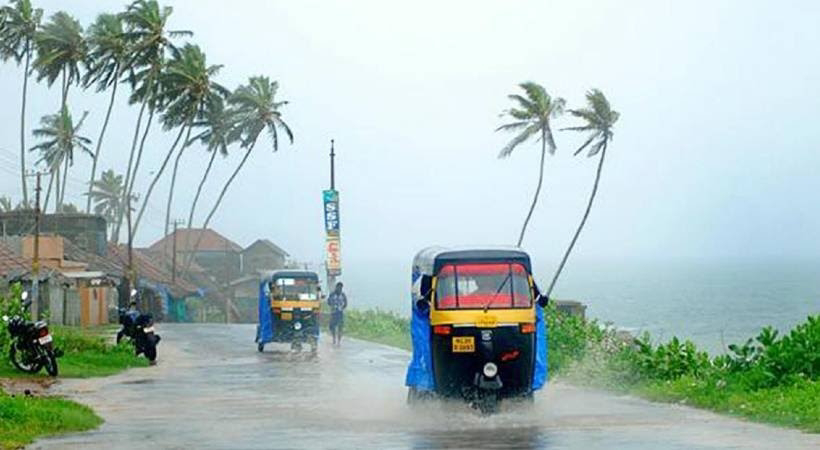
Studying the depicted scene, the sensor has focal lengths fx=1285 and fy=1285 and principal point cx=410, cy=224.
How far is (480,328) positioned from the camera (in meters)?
17.9

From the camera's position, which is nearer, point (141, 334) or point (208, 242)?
point (141, 334)

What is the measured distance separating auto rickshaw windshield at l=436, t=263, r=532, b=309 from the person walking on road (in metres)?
20.1

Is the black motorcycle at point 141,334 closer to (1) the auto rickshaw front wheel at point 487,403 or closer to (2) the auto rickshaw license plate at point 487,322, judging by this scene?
(1) the auto rickshaw front wheel at point 487,403

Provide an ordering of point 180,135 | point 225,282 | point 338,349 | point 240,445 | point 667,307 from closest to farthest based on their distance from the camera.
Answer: point 240,445 < point 338,349 < point 180,135 < point 225,282 < point 667,307

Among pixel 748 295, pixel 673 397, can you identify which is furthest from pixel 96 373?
pixel 748 295

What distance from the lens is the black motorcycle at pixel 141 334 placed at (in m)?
32.0

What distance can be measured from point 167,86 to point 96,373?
44.7 meters

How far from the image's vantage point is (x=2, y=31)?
75.3 m

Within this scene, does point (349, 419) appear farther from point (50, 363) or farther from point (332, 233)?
point (332, 233)

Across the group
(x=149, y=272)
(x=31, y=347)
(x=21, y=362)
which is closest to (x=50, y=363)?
(x=31, y=347)

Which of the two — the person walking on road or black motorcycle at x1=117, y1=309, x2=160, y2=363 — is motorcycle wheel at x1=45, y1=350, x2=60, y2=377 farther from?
the person walking on road

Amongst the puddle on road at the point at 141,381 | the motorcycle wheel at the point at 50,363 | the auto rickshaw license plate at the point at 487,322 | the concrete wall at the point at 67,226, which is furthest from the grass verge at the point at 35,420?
the concrete wall at the point at 67,226

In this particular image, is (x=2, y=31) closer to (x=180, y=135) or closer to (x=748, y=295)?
(x=180, y=135)

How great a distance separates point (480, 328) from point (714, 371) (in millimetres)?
4782
